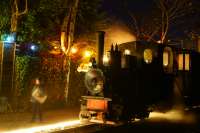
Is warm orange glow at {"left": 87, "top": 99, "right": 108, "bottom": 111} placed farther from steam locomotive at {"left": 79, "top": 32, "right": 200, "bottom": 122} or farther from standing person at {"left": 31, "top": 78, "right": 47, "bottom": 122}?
standing person at {"left": 31, "top": 78, "right": 47, "bottom": 122}

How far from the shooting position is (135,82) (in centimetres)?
1547

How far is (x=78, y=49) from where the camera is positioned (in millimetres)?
24094

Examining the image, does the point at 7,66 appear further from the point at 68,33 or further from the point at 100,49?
the point at 68,33

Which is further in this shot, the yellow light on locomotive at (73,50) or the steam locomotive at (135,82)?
the yellow light on locomotive at (73,50)

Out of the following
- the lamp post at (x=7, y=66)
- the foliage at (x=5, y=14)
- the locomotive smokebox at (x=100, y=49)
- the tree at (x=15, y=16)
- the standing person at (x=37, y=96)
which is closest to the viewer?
the locomotive smokebox at (x=100, y=49)

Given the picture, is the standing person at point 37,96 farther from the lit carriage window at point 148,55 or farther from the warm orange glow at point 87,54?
the warm orange glow at point 87,54

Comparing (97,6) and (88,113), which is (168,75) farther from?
(97,6)

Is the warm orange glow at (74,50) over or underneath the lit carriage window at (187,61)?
over

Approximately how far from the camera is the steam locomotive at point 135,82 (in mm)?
14727

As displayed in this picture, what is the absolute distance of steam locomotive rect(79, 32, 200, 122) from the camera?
14.7 m

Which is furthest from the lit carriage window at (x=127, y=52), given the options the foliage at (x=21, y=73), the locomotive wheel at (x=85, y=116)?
the foliage at (x=21, y=73)

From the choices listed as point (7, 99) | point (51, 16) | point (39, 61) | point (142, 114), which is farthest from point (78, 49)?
point (142, 114)

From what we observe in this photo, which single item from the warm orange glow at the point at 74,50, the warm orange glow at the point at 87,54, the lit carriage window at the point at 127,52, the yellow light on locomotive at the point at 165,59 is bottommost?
the yellow light on locomotive at the point at 165,59

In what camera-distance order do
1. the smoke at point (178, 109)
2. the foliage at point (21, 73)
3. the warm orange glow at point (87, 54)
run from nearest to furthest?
the smoke at point (178, 109) → the foliage at point (21, 73) → the warm orange glow at point (87, 54)
